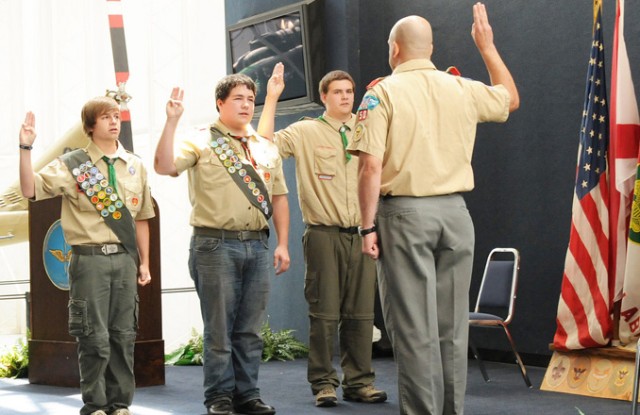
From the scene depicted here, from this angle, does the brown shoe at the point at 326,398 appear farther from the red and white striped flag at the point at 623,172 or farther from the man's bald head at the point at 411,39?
the man's bald head at the point at 411,39

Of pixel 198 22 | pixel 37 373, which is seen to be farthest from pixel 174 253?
pixel 37 373

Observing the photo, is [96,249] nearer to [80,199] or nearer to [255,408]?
[80,199]

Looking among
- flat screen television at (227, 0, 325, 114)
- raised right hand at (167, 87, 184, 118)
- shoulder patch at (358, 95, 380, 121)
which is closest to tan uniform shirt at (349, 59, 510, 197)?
shoulder patch at (358, 95, 380, 121)

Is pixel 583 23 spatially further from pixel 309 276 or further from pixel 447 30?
pixel 309 276

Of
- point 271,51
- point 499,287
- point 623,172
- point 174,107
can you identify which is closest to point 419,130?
point 174,107

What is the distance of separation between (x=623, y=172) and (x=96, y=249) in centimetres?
259

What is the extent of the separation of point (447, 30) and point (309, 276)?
2441 millimetres

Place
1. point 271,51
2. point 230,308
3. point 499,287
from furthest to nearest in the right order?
point 271,51 < point 499,287 < point 230,308

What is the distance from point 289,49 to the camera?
6781 mm

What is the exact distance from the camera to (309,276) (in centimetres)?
464

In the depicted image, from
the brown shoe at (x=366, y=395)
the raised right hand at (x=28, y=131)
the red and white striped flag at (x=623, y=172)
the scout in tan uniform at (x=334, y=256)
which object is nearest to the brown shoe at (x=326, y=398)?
the scout in tan uniform at (x=334, y=256)

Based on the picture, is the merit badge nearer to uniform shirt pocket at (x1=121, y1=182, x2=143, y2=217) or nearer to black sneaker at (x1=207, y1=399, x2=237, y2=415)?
A: uniform shirt pocket at (x1=121, y1=182, x2=143, y2=217)

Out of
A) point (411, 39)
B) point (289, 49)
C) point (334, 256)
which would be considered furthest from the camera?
point (289, 49)

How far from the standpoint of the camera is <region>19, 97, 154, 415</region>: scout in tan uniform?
392 centimetres
